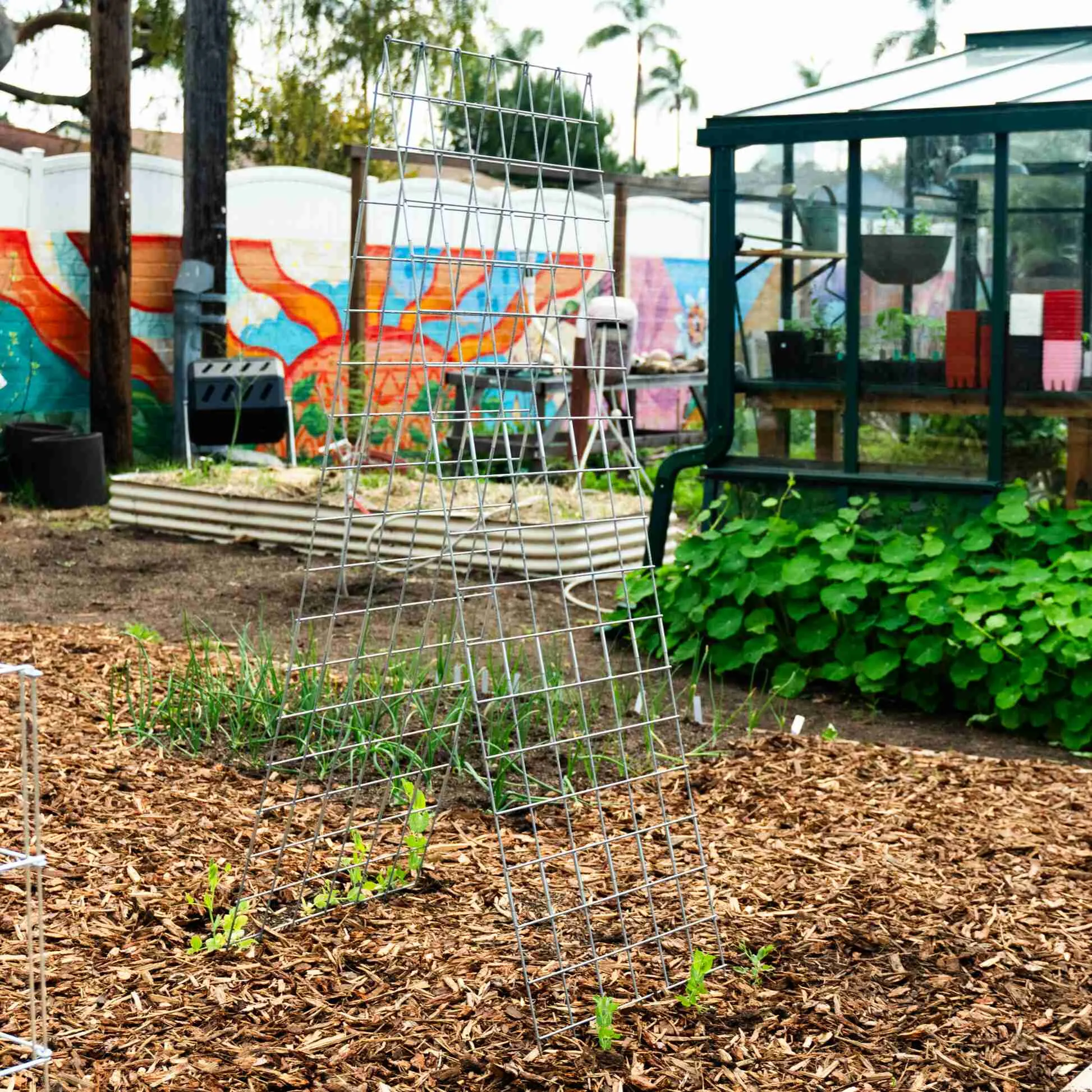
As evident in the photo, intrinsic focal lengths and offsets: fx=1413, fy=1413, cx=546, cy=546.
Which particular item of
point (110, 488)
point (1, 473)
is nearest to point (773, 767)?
point (110, 488)

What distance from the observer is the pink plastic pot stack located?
637 centimetres

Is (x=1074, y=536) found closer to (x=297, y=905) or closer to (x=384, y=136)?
(x=297, y=905)

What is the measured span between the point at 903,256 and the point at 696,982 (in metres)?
4.61

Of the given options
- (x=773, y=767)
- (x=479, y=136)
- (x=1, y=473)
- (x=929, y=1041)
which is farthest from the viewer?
(x=1, y=473)

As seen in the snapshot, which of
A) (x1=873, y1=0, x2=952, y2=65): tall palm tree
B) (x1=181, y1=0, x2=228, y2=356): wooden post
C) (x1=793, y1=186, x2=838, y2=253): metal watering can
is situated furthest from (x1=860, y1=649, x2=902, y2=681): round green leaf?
(x1=873, y1=0, x2=952, y2=65): tall palm tree

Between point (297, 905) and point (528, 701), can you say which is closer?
point (297, 905)

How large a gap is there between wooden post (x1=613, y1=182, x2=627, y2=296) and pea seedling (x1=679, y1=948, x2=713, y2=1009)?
10613mm

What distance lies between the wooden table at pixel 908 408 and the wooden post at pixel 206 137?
639cm

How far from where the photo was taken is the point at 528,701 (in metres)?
4.84

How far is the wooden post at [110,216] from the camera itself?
11344 mm

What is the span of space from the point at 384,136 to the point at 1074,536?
12.8 metres

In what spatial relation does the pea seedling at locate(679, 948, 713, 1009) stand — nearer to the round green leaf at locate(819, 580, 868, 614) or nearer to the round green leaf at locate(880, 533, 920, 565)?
the round green leaf at locate(819, 580, 868, 614)

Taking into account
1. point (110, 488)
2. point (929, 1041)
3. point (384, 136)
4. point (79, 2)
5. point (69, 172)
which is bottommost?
point (929, 1041)

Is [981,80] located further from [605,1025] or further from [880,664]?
[605,1025]
